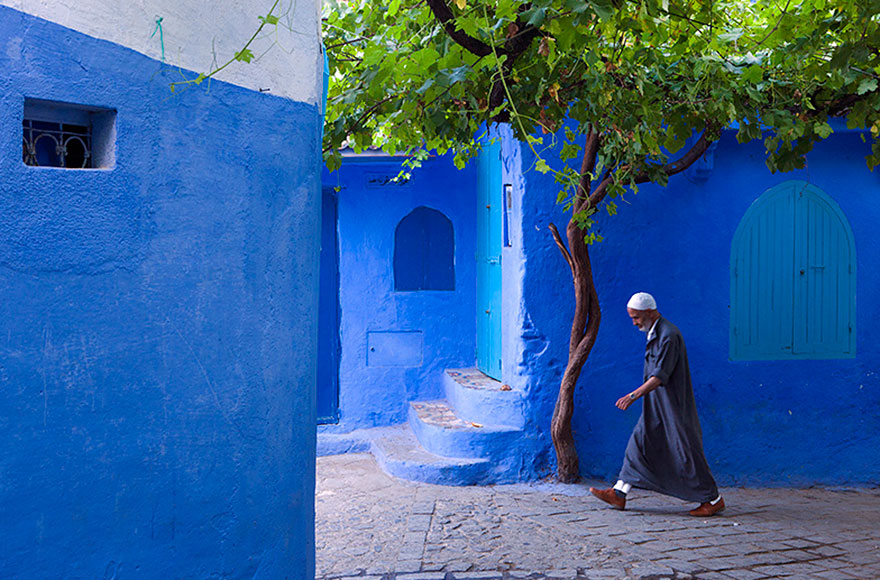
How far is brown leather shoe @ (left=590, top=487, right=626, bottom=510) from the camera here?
6.56 metres

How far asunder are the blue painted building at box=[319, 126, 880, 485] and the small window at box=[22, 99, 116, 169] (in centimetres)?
485

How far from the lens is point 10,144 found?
9.09 ft

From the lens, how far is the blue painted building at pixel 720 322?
751cm

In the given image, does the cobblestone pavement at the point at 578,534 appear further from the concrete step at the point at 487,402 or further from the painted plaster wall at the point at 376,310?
the painted plaster wall at the point at 376,310

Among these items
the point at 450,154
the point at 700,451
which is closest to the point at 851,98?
the point at 700,451

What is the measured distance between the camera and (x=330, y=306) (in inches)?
366

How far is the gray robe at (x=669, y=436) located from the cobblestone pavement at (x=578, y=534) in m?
0.26

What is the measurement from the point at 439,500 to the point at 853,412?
4.07 meters

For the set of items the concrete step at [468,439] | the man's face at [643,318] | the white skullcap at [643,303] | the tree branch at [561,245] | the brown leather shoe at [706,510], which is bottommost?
the brown leather shoe at [706,510]

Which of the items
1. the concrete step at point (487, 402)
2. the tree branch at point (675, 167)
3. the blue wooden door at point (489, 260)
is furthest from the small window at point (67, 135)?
the blue wooden door at point (489, 260)

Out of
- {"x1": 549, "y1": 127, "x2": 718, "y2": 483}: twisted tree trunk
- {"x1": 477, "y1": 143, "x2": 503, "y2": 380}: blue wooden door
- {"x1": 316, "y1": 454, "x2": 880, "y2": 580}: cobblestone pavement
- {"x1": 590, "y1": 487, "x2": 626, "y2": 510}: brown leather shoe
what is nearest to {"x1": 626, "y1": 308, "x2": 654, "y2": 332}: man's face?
{"x1": 549, "y1": 127, "x2": 718, "y2": 483}: twisted tree trunk

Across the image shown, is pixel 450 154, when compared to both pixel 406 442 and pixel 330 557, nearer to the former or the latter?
pixel 406 442

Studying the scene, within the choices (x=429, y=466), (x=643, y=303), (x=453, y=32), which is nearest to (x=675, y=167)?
(x=643, y=303)

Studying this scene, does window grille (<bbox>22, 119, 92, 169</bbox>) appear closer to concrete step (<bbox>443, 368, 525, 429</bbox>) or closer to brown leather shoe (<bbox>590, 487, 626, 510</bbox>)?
brown leather shoe (<bbox>590, 487, 626, 510</bbox>)
